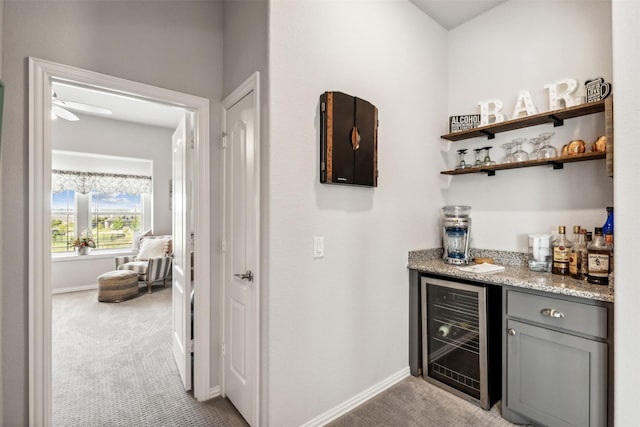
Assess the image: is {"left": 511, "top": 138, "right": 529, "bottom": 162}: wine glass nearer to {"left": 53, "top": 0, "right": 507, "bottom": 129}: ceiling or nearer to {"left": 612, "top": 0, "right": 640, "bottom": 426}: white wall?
{"left": 612, "top": 0, "right": 640, "bottom": 426}: white wall

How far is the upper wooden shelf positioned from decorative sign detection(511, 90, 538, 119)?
97 mm

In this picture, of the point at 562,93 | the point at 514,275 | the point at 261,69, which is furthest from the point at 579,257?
the point at 261,69

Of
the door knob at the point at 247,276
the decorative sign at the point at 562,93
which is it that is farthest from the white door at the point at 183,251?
the decorative sign at the point at 562,93

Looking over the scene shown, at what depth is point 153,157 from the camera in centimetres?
582

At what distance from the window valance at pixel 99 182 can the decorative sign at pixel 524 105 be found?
6117mm

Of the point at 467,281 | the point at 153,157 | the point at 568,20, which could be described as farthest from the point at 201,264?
the point at 153,157

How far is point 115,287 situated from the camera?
440 centimetres

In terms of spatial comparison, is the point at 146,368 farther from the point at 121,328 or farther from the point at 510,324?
the point at 510,324

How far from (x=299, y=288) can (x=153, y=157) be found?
17.5ft

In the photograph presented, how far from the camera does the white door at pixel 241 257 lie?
1.79 meters

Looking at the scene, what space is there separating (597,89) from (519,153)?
567mm

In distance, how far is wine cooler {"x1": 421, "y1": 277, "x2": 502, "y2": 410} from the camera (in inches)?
79.2

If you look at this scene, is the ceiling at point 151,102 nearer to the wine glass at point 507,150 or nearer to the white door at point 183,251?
the white door at point 183,251

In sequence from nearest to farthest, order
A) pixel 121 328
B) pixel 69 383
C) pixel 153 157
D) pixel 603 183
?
pixel 603 183
pixel 69 383
pixel 121 328
pixel 153 157
